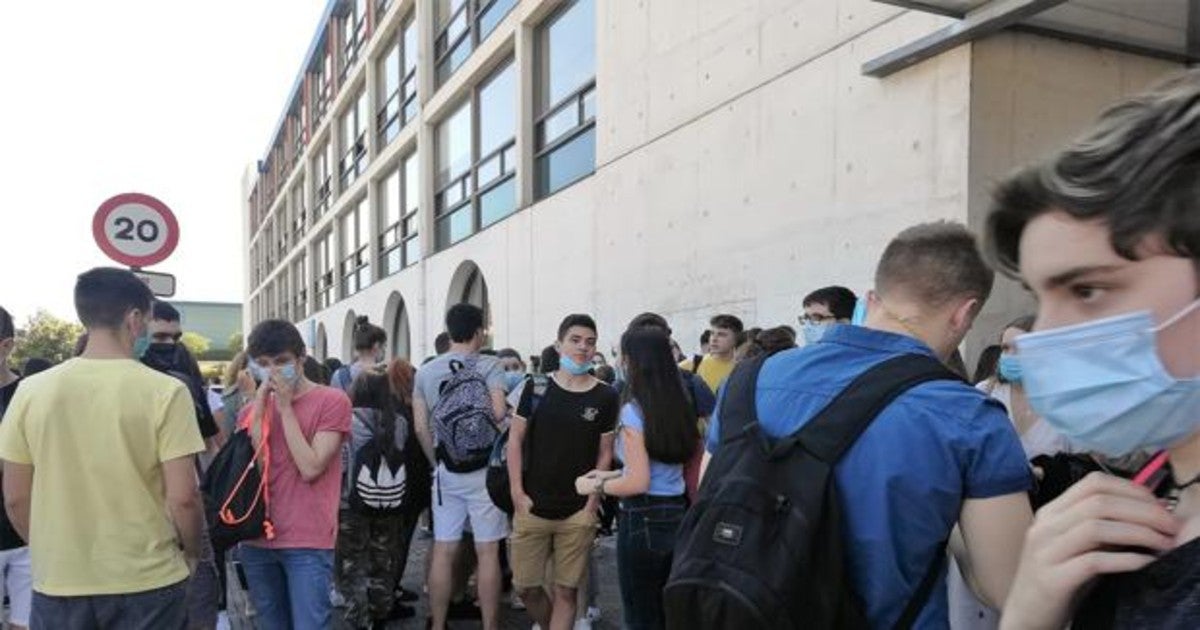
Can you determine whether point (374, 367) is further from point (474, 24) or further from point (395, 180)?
point (395, 180)

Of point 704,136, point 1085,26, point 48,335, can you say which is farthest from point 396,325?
point 48,335

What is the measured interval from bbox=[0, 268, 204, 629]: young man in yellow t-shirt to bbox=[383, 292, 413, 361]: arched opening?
1808 cm

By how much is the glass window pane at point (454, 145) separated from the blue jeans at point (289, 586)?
505 inches

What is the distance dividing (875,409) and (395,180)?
20832mm

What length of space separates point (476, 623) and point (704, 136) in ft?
17.0

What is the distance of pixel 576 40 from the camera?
38.6 feet

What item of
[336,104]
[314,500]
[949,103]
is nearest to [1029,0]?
[949,103]

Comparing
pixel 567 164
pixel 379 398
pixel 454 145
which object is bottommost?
pixel 379 398

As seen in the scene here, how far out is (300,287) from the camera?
119 ft

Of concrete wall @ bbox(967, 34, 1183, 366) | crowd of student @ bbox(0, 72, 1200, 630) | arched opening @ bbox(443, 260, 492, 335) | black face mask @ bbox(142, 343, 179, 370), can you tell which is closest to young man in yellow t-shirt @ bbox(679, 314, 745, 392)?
crowd of student @ bbox(0, 72, 1200, 630)

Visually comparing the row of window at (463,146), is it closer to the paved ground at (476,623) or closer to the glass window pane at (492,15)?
the glass window pane at (492,15)

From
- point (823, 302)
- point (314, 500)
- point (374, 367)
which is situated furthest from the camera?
point (374, 367)

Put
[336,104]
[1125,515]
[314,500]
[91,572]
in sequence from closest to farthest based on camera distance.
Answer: [1125,515] → [91,572] → [314,500] → [336,104]

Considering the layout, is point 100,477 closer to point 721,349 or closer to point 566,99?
point 721,349
